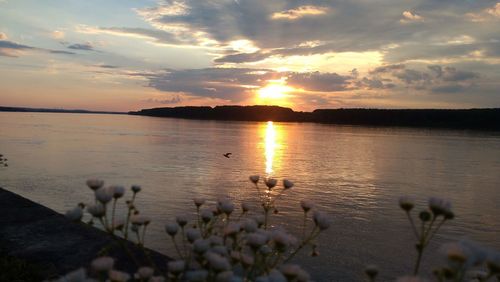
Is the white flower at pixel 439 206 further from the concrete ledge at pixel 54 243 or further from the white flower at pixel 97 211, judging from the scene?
the concrete ledge at pixel 54 243

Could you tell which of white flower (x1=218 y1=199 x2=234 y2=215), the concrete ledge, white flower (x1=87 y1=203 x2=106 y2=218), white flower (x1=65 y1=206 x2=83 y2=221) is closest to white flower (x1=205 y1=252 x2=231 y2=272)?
white flower (x1=87 y1=203 x2=106 y2=218)

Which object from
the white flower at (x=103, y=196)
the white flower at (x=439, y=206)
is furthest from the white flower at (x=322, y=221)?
the white flower at (x=103, y=196)

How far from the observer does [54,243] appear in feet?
30.3

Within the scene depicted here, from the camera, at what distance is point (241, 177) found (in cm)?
2956

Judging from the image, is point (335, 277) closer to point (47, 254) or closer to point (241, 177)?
point (47, 254)

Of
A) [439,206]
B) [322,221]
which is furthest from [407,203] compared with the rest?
[322,221]

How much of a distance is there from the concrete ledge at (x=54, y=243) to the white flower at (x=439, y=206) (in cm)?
557

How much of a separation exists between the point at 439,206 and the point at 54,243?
8.48 meters

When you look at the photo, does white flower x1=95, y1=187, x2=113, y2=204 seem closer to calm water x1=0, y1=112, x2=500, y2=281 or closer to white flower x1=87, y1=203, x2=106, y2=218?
white flower x1=87, y1=203, x2=106, y2=218

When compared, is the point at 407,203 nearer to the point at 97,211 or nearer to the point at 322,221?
the point at 322,221

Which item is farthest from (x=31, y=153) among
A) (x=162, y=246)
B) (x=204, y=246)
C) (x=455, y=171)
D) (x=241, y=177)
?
(x=204, y=246)

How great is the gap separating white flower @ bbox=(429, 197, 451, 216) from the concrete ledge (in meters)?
5.57

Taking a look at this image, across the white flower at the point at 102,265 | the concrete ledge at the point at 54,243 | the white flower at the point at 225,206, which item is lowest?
the concrete ledge at the point at 54,243

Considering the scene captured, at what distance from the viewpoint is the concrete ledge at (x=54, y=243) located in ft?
26.9
